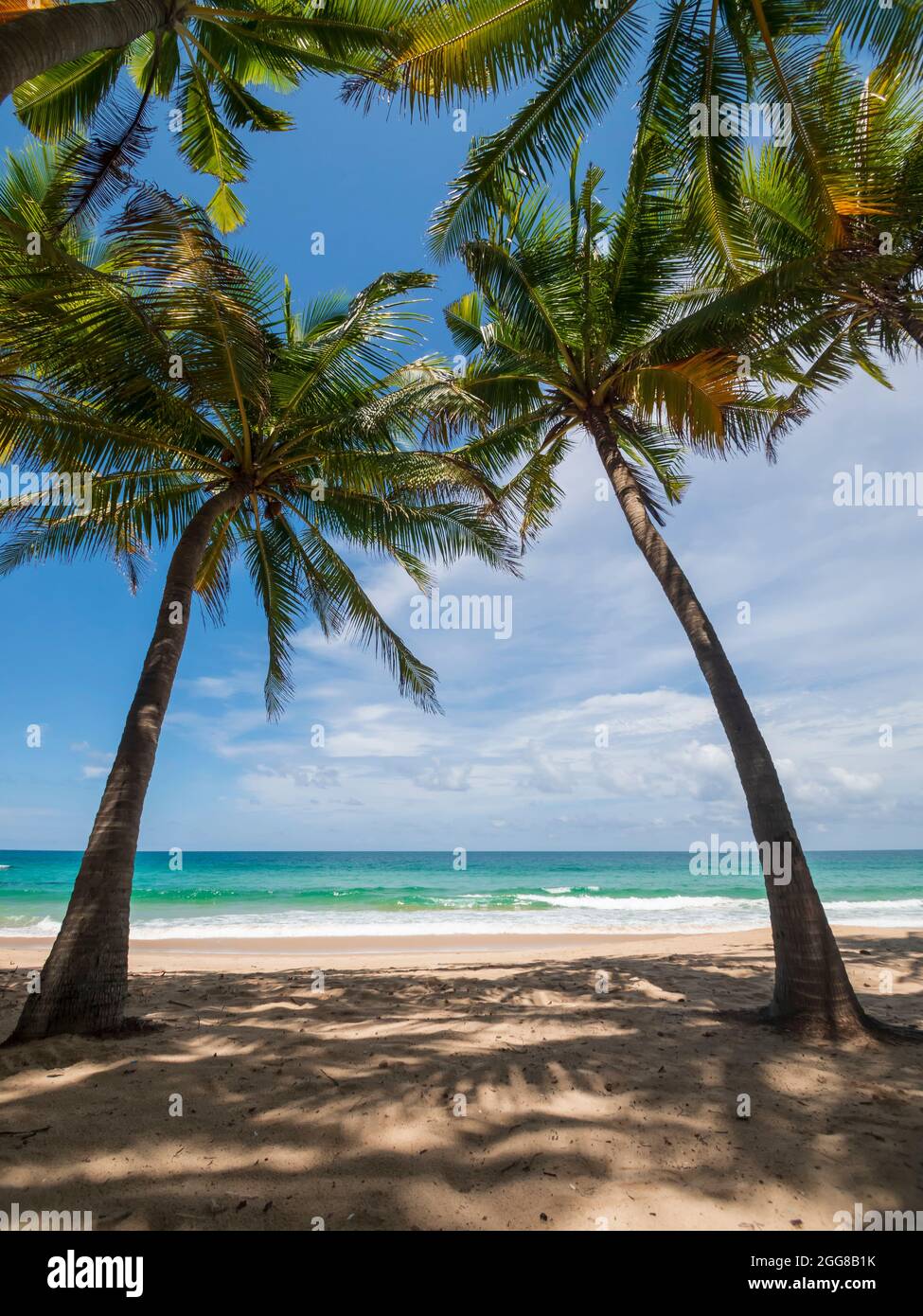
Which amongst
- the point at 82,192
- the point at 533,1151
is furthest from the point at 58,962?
the point at 82,192

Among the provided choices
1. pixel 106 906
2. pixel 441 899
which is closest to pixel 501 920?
pixel 441 899

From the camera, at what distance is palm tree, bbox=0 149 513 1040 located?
4934 mm

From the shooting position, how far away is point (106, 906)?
16.5 ft

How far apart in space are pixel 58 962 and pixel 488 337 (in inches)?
332

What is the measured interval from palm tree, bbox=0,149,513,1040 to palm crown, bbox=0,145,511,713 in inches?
0.8

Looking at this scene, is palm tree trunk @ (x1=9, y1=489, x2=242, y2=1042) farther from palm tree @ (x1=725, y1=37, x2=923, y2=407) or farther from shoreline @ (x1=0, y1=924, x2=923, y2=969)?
palm tree @ (x1=725, y1=37, x2=923, y2=407)

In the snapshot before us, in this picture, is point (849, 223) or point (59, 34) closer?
point (59, 34)

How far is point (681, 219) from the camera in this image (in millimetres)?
7133

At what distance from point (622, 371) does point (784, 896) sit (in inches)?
227

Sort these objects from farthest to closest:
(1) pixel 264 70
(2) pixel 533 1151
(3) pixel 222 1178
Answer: (1) pixel 264 70 < (2) pixel 533 1151 < (3) pixel 222 1178

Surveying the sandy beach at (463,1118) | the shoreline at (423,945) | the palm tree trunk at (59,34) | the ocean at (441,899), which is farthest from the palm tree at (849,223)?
the ocean at (441,899)

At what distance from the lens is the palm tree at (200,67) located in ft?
15.9

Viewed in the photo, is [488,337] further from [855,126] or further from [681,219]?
[855,126]

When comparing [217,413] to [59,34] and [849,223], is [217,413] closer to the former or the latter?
[59,34]
